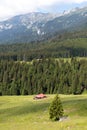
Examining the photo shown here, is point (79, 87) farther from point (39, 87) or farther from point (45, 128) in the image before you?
point (45, 128)

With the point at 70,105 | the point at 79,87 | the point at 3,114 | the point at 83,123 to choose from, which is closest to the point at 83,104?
the point at 70,105

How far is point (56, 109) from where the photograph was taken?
198 feet

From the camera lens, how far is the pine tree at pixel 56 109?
197 feet

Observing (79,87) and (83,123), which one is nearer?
(83,123)

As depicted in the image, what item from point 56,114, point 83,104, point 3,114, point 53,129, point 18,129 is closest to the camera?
point 53,129

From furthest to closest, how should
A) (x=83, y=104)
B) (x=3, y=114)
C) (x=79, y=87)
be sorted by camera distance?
(x=79, y=87), (x=3, y=114), (x=83, y=104)

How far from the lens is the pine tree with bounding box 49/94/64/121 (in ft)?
197

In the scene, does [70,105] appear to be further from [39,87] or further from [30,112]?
[39,87]

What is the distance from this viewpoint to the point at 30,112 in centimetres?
7625

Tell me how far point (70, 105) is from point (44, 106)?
25.3ft

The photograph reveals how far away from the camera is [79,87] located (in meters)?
193

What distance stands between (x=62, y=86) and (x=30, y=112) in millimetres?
121486

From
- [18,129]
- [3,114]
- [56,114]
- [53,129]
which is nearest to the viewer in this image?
[53,129]

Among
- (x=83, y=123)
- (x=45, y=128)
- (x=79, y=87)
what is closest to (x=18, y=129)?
(x=45, y=128)
